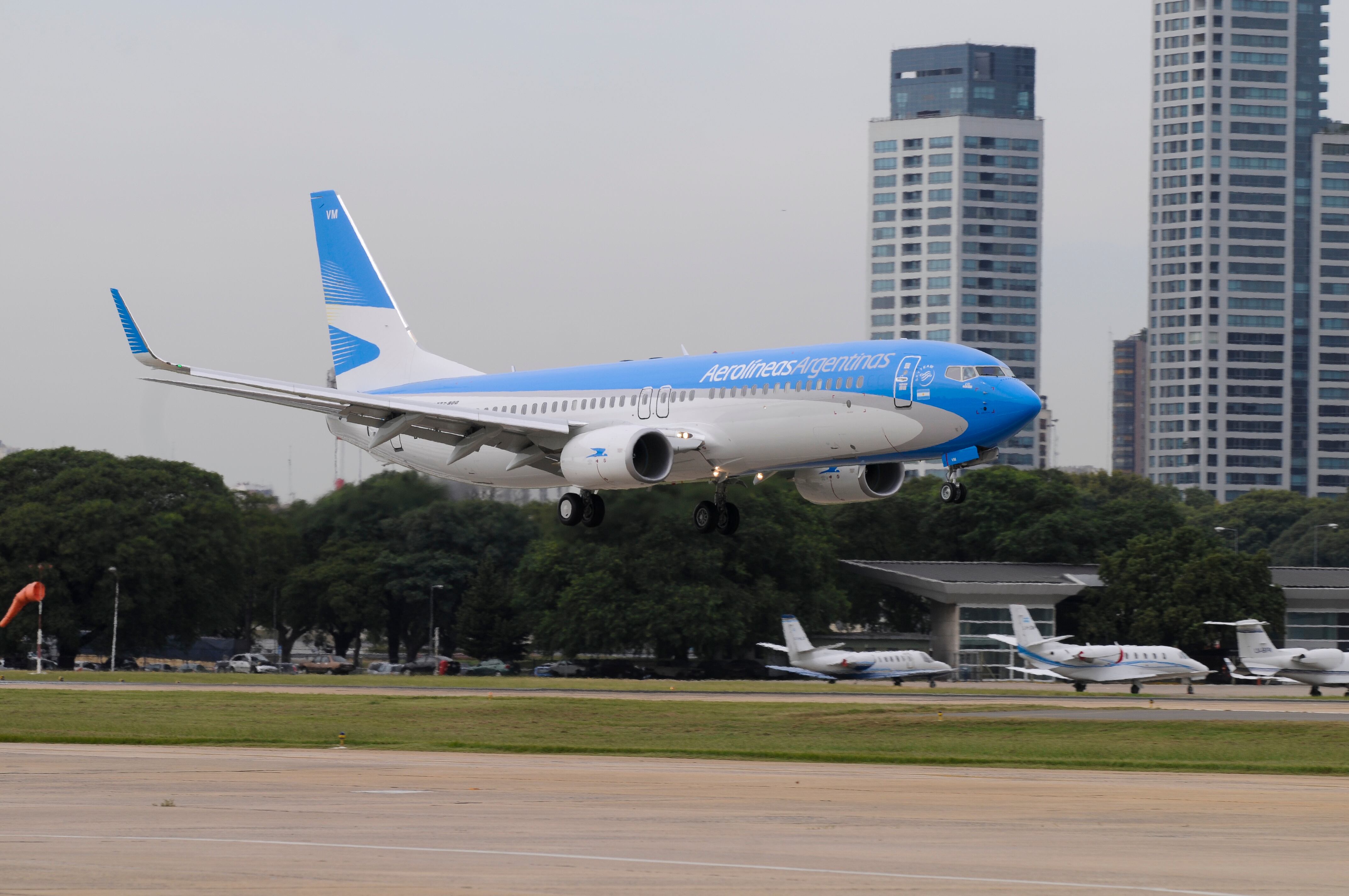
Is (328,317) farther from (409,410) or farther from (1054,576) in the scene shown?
(1054,576)

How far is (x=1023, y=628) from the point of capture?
314 ft

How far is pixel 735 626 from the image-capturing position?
4306 inches

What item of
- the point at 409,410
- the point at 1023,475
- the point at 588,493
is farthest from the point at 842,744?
the point at 1023,475

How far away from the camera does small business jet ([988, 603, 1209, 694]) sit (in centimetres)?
8994

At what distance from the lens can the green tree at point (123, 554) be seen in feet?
368

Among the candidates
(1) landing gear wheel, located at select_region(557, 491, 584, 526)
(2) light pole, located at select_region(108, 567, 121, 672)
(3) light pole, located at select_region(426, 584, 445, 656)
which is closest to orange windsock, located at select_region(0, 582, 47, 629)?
(2) light pole, located at select_region(108, 567, 121, 672)

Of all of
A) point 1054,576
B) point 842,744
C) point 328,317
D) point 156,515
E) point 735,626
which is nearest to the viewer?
point 842,744

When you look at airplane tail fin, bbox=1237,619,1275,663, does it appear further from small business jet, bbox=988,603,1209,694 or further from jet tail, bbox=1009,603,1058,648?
jet tail, bbox=1009,603,1058,648

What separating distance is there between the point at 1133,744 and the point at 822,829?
24526 millimetres

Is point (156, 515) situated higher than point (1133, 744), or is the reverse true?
point (156, 515)

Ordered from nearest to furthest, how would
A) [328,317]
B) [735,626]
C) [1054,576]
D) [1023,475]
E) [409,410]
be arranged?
1. [409,410]
2. [328,317]
3. [735,626]
4. [1054,576]
5. [1023,475]

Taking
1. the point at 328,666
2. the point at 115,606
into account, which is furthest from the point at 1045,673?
the point at 328,666

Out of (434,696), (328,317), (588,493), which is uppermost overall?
(328,317)

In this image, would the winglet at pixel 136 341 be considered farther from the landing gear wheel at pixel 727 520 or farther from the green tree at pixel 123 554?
the green tree at pixel 123 554
